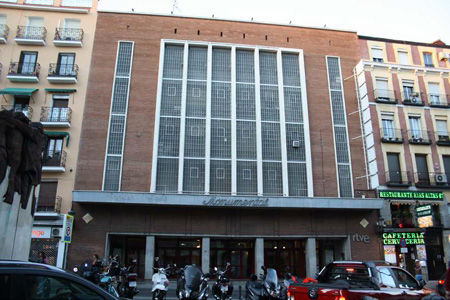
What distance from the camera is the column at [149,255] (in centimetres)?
2162

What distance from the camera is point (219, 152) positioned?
80.0ft

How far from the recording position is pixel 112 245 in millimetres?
23250

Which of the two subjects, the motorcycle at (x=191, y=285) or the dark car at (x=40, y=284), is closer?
the dark car at (x=40, y=284)

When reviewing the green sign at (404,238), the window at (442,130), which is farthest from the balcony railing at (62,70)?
the window at (442,130)

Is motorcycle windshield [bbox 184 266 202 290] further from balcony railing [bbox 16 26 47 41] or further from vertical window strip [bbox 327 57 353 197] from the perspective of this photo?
balcony railing [bbox 16 26 47 41]

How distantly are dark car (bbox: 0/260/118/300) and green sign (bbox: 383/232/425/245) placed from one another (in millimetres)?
24120

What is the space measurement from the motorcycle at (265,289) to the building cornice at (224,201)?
12.1 m

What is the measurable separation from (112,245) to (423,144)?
2452 centimetres

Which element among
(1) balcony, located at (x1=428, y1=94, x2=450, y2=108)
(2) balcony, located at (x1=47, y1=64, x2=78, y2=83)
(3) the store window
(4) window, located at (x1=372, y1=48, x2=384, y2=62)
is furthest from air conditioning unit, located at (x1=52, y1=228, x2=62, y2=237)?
(1) balcony, located at (x1=428, y1=94, x2=450, y2=108)

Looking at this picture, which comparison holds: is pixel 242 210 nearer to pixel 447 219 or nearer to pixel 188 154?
pixel 188 154

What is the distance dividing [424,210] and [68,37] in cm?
2877

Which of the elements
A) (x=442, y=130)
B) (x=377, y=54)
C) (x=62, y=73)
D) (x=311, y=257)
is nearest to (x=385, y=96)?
(x=377, y=54)

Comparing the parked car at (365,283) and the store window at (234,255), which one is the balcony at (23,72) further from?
the parked car at (365,283)

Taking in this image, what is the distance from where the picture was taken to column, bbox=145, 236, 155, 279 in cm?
2162
